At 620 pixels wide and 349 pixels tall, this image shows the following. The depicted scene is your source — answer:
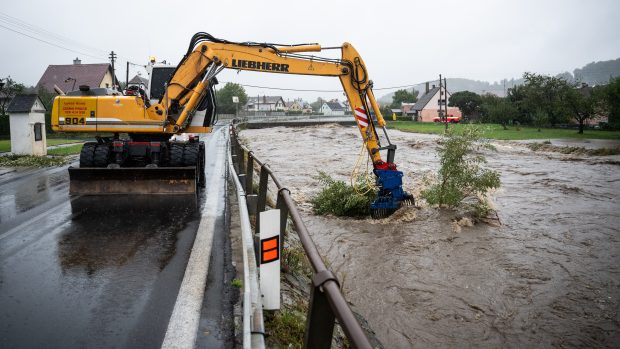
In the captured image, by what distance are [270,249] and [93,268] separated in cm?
278

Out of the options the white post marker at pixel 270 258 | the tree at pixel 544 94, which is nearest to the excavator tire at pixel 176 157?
the white post marker at pixel 270 258

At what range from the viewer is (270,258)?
11.5 feet

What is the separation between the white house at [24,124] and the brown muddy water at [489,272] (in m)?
12.2

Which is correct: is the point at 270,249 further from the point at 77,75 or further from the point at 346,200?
the point at 77,75

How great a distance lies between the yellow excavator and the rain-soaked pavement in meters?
0.53

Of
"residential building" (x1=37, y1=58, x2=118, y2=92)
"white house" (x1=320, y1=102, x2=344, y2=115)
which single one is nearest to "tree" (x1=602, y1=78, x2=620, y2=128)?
"residential building" (x1=37, y1=58, x2=118, y2=92)

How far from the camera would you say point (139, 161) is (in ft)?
32.5

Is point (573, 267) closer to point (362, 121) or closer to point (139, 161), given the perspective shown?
point (362, 121)

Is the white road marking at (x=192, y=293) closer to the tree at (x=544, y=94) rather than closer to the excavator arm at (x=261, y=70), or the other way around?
the excavator arm at (x=261, y=70)

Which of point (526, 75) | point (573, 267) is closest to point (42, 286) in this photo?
point (573, 267)

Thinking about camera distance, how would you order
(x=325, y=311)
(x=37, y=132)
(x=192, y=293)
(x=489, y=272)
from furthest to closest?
1. (x=37, y=132)
2. (x=489, y=272)
3. (x=192, y=293)
4. (x=325, y=311)

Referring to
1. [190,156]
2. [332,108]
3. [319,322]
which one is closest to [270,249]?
[319,322]

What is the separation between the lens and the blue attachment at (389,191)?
366 inches

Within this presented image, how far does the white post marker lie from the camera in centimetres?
344
